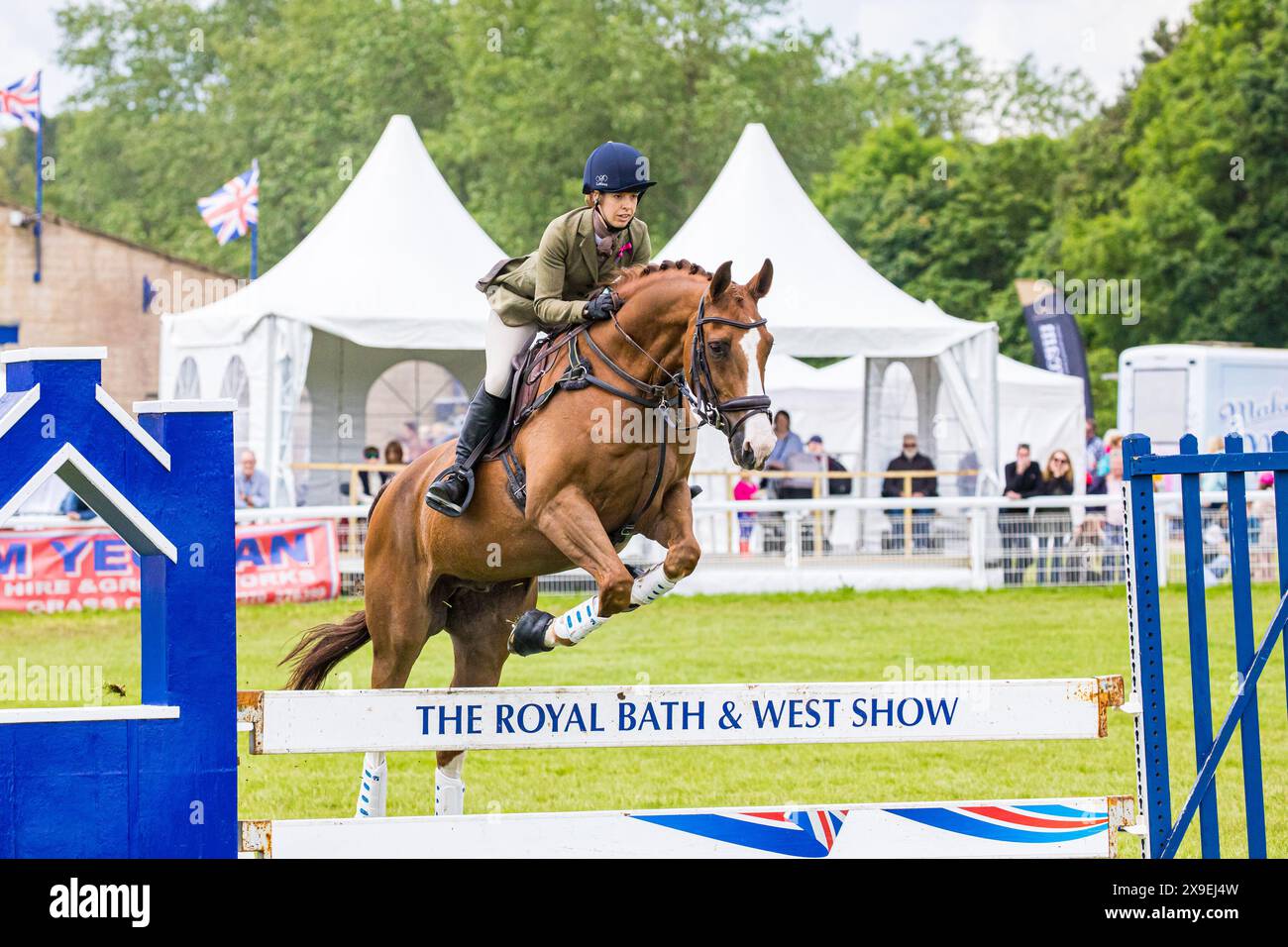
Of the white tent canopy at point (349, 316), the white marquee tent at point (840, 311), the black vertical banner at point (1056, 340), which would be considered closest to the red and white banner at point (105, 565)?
the white tent canopy at point (349, 316)

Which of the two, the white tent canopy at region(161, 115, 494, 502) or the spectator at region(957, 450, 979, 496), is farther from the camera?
the spectator at region(957, 450, 979, 496)

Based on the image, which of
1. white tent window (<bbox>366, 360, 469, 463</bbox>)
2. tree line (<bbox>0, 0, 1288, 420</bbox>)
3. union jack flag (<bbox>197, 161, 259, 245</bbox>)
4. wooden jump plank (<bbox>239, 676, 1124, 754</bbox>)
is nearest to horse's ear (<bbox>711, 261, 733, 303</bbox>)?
wooden jump plank (<bbox>239, 676, 1124, 754</bbox>)

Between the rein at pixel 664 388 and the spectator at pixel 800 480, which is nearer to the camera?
the rein at pixel 664 388

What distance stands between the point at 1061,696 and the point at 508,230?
3593 centimetres

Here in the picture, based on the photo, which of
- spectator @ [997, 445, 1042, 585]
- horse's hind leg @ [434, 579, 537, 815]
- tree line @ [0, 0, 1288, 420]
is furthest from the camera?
tree line @ [0, 0, 1288, 420]

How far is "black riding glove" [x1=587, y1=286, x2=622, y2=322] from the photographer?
17.4 feet

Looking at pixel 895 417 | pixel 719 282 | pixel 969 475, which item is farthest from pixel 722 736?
pixel 895 417

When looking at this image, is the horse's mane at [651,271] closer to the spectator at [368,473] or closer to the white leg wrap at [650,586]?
the white leg wrap at [650,586]

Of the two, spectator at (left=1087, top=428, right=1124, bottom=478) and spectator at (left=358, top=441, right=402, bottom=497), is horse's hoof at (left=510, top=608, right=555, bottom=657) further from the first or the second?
spectator at (left=1087, top=428, right=1124, bottom=478)

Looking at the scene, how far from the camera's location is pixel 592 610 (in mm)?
4938

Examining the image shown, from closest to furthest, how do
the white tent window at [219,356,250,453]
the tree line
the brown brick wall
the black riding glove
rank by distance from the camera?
the black riding glove → the white tent window at [219,356,250,453] → the brown brick wall → the tree line

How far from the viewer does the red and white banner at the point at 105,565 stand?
44.3 feet

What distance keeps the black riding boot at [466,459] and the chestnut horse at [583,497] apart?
0.22 ft

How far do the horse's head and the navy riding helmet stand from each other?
490 mm
